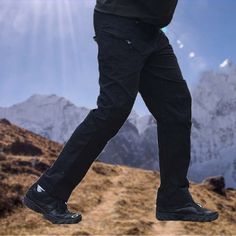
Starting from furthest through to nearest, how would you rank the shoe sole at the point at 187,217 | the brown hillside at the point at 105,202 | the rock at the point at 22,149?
the rock at the point at 22,149 < the brown hillside at the point at 105,202 < the shoe sole at the point at 187,217

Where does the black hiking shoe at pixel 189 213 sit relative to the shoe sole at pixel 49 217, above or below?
below

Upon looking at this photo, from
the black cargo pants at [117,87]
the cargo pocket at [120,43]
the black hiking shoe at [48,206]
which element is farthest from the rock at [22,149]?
the cargo pocket at [120,43]

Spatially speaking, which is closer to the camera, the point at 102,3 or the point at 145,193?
the point at 102,3

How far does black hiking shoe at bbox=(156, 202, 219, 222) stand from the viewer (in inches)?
194

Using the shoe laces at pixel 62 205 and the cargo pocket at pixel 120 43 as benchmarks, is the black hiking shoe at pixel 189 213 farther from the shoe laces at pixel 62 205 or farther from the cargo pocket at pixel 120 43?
the cargo pocket at pixel 120 43

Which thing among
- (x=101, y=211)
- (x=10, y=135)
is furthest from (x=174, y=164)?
(x=10, y=135)

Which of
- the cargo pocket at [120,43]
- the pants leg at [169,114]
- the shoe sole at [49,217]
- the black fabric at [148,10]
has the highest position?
the black fabric at [148,10]

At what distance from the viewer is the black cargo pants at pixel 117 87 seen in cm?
470

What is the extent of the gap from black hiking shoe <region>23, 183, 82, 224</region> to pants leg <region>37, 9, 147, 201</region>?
2.6 inches

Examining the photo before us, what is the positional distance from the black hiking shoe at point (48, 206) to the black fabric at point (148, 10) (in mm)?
1840

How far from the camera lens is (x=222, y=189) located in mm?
66312

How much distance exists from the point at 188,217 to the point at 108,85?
157 cm

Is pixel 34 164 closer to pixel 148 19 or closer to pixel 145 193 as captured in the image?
pixel 145 193

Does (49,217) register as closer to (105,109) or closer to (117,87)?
(105,109)
